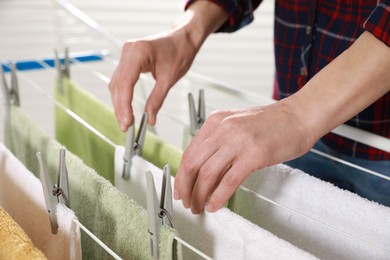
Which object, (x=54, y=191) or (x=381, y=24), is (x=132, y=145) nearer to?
(x=54, y=191)

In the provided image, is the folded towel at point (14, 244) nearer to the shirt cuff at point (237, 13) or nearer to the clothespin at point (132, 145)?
the clothespin at point (132, 145)

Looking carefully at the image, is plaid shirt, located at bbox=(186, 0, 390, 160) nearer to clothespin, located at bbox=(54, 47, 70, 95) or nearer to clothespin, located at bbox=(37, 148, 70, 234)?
clothespin, located at bbox=(54, 47, 70, 95)

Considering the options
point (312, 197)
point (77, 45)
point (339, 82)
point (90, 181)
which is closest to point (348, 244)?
point (312, 197)

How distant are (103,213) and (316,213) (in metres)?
0.22

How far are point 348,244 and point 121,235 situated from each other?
0.73 feet

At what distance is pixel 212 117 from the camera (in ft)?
1.85

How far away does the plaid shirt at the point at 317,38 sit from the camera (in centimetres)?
83

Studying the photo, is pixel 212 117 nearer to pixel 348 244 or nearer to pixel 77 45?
pixel 348 244

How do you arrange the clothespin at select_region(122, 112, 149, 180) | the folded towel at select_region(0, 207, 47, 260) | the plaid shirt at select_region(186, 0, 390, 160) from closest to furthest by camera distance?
1. the folded towel at select_region(0, 207, 47, 260)
2. the clothespin at select_region(122, 112, 149, 180)
3. the plaid shirt at select_region(186, 0, 390, 160)

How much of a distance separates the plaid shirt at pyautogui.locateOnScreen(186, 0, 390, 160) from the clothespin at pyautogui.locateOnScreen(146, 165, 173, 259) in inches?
15.9

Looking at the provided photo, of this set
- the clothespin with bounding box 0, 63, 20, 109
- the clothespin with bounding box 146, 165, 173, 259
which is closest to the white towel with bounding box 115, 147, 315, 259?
the clothespin with bounding box 146, 165, 173, 259

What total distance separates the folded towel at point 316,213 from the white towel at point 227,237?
0.31ft

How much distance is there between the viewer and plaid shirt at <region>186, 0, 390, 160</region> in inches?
32.5

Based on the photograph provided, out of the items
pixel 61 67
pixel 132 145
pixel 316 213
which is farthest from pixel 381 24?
pixel 61 67
